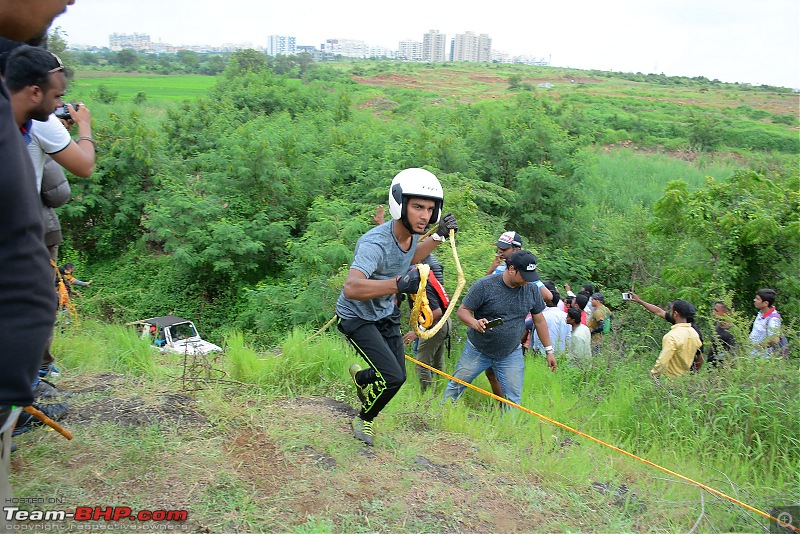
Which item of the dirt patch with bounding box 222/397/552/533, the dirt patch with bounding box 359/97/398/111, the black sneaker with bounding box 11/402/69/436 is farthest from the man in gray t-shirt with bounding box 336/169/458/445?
the dirt patch with bounding box 359/97/398/111

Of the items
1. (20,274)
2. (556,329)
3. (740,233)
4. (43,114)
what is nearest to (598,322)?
(556,329)

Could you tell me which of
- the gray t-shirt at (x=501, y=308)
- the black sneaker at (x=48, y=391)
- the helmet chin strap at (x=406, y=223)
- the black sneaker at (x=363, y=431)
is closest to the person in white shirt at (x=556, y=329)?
the gray t-shirt at (x=501, y=308)

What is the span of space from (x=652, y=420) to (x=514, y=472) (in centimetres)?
220

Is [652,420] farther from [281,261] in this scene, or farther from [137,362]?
[281,261]

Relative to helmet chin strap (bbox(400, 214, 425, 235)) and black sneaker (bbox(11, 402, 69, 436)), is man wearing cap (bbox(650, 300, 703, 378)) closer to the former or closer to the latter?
helmet chin strap (bbox(400, 214, 425, 235))

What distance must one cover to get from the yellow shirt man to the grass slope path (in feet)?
9.50

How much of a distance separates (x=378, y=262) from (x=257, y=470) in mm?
1545

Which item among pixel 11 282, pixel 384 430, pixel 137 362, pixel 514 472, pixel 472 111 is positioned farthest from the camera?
pixel 472 111

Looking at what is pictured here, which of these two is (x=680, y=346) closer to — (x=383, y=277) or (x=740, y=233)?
(x=383, y=277)

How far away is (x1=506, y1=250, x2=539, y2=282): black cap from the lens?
5688 mm

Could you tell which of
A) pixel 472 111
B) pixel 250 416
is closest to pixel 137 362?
pixel 250 416

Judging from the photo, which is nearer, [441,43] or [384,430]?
[384,430]

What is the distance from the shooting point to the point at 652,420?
234 inches

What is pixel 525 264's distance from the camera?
5691 millimetres
